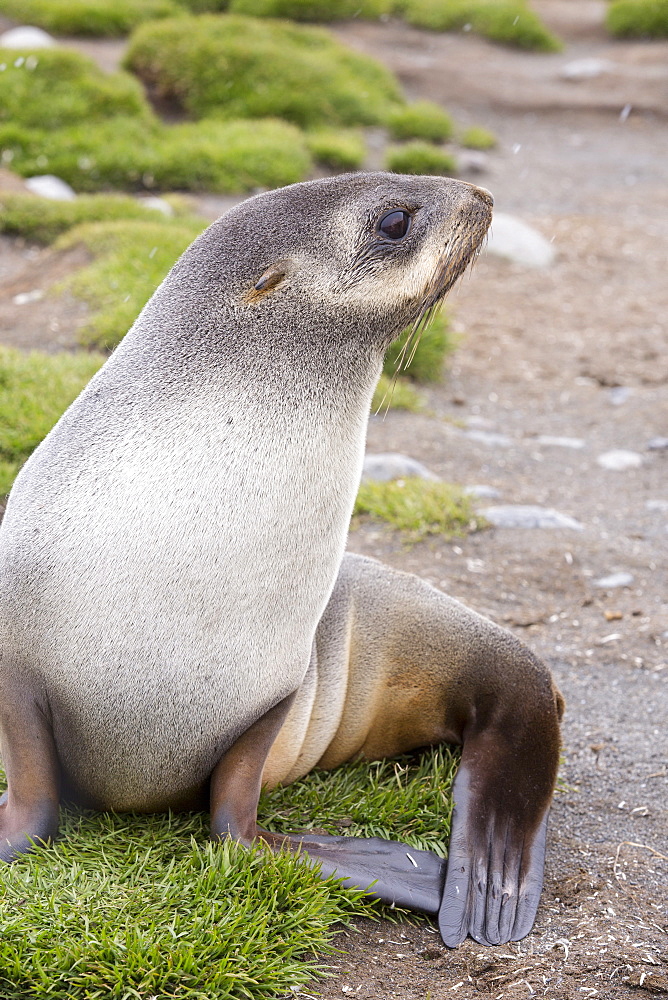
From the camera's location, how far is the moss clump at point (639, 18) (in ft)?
62.5

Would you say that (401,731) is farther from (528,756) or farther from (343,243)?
(343,243)

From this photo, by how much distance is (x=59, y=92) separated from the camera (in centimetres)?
1245

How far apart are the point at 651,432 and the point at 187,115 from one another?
8.59 m

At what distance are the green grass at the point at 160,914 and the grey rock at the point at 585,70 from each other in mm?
16337

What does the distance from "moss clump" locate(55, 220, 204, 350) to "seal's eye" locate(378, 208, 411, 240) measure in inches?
143

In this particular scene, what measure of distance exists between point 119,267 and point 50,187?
345cm

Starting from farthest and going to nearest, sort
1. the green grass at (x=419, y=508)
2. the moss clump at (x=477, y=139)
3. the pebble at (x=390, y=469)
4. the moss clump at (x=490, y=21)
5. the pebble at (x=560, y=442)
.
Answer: the moss clump at (x=490, y=21)
the moss clump at (x=477, y=139)
the pebble at (x=560, y=442)
the pebble at (x=390, y=469)
the green grass at (x=419, y=508)

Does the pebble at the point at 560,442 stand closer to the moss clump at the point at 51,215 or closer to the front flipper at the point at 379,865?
the moss clump at the point at 51,215

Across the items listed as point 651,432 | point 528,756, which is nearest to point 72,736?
point 528,756

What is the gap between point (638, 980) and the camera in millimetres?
2773

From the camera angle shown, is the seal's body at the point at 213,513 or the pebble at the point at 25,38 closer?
the seal's body at the point at 213,513

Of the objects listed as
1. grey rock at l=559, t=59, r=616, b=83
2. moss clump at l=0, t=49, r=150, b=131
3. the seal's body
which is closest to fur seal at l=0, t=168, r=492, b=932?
the seal's body

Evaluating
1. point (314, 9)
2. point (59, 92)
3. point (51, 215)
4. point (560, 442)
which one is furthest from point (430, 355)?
point (314, 9)

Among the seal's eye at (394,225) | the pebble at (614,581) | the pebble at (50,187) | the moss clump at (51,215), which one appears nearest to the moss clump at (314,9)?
the pebble at (50,187)
